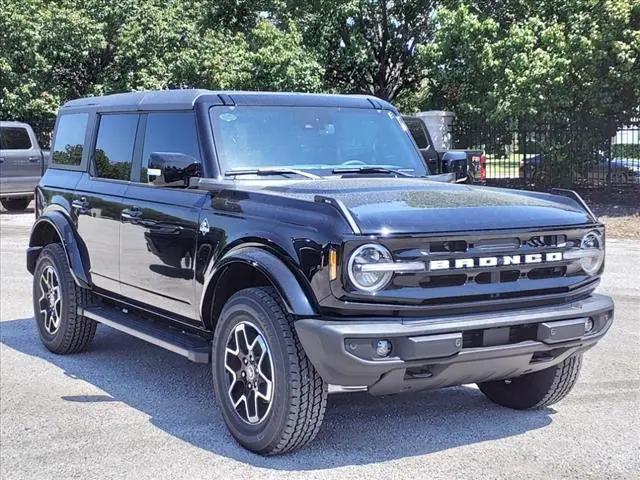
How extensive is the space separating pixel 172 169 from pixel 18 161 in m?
15.0

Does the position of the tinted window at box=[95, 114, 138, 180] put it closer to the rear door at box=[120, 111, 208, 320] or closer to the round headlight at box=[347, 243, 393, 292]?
the rear door at box=[120, 111, 208, 320]

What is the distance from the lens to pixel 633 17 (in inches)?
645

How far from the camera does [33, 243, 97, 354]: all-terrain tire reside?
6.36 metres

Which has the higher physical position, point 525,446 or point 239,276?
point 239,276

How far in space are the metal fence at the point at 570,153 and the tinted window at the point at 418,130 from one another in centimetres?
515

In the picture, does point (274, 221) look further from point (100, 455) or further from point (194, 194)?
point (100, 455)

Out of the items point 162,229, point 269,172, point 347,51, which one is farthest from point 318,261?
point 347,51

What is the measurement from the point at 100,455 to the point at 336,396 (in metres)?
1.62

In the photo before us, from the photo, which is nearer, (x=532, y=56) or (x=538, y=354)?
(x=538, y=354)

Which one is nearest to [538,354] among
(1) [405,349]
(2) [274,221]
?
(1) [405,349]

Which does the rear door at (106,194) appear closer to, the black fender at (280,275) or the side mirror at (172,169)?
the side mirror at (172,169)

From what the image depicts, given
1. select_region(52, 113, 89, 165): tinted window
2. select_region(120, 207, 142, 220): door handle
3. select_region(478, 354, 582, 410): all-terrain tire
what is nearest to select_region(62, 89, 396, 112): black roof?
select_region(52, 113, 89, 165): tinted window

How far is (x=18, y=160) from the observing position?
18578 millimetres

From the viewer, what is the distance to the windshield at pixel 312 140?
205 inches
